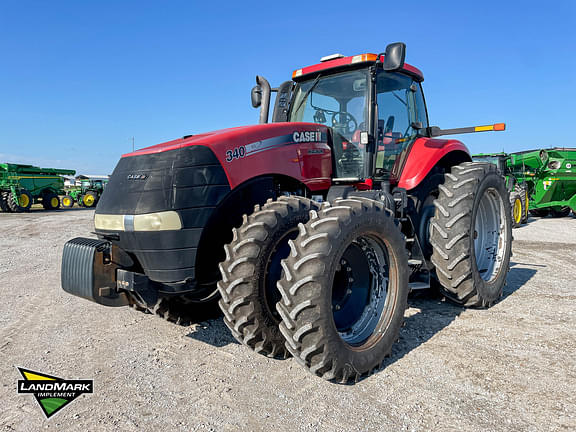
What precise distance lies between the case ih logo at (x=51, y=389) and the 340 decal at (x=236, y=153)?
1842 millimetres

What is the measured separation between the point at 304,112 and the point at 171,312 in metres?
2.41

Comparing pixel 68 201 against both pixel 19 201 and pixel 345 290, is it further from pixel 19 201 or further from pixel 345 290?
pixel 345 290

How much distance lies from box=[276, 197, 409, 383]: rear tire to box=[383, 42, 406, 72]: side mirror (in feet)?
4.24

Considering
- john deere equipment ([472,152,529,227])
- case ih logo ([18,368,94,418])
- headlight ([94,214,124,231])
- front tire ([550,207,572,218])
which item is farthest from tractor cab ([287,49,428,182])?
front tire ([550,207,572,218])

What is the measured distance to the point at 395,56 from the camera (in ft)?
11.7

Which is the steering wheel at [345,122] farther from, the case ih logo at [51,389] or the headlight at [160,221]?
the case ih logo at [51,389]

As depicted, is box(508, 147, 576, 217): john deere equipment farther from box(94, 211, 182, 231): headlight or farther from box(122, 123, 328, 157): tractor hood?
box(94, 211, 182, 231): headlight

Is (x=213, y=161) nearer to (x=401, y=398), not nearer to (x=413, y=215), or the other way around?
(x=401, y=398)

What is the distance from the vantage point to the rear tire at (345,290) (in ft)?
8.64

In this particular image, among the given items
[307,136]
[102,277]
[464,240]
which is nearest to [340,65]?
[307,136]

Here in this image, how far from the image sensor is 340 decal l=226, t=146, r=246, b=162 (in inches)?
122

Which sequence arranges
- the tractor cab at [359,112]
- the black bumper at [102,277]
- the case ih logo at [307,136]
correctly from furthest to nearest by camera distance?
the tractor cab at [359,112] → the case ih logo at [307,136] → the black bumper at [102,277]

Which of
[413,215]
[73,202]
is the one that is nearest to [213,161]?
[413,215]

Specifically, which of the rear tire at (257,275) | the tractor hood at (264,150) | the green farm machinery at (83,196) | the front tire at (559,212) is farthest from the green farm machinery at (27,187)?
the front tire at (559,212)
